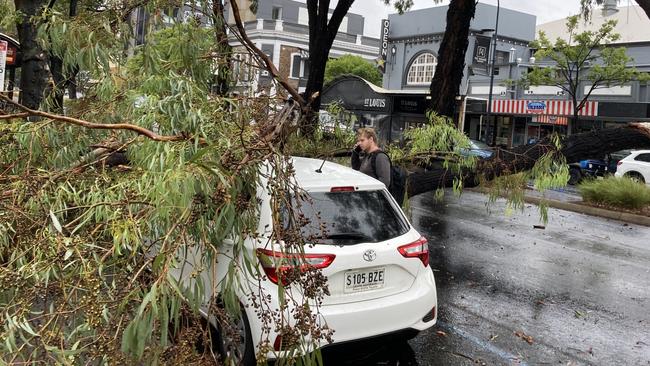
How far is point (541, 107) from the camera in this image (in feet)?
104

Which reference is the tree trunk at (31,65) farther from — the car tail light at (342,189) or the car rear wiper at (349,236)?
the car rear wiper at (349,236)

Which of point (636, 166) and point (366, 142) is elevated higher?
point (636, 166)

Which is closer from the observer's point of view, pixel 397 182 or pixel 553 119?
pixel 397 182

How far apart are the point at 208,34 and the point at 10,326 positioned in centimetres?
417

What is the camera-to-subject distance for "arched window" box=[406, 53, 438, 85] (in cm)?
4153

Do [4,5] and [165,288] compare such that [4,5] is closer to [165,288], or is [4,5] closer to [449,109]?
[449,109]

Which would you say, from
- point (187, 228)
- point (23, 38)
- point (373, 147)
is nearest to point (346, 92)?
point (23, 38)

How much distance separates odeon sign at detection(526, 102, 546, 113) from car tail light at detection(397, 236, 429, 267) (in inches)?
1158

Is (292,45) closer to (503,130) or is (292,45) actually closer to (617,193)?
(503,130)

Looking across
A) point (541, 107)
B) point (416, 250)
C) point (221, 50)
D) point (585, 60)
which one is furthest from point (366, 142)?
point (541, 107)

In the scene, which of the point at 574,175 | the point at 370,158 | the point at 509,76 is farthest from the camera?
the point at 509,76


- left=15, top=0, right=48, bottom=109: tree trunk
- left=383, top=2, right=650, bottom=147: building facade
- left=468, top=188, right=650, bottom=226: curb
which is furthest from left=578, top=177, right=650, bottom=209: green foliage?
left=15, top=0, right=48, bottom=109: tree trunk

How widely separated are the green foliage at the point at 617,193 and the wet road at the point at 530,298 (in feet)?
6.89

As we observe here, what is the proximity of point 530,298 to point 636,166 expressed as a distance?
627 inches
